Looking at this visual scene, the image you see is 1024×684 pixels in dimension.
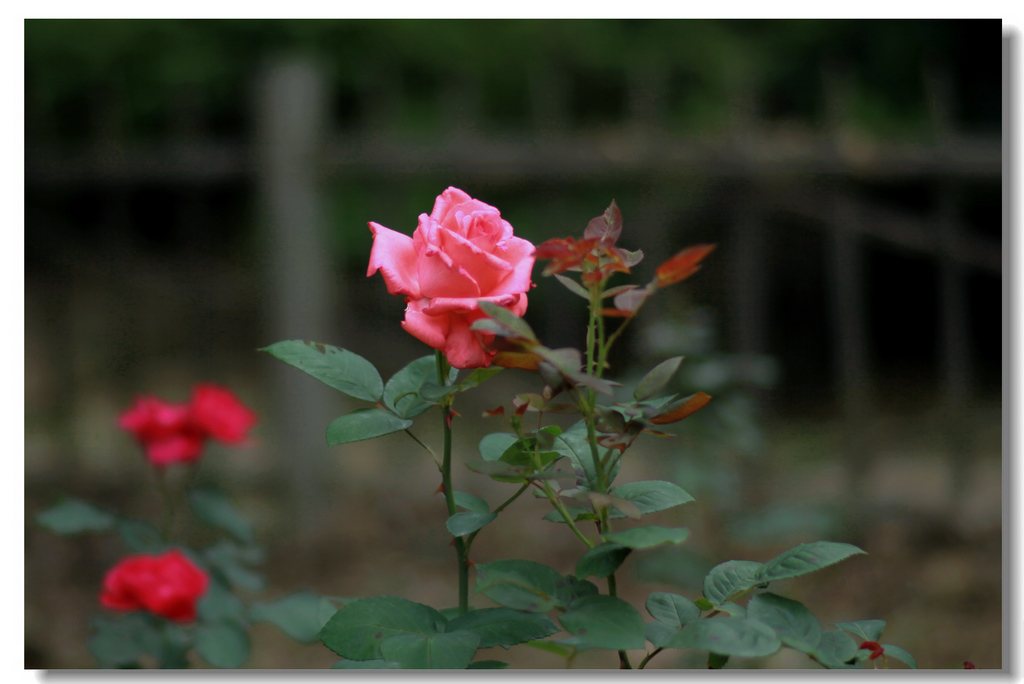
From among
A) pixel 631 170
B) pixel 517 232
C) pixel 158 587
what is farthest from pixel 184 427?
pixel 517 232

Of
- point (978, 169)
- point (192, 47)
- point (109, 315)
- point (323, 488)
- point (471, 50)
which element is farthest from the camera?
point (471, 50)

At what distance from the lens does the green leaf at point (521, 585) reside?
1.90 feet

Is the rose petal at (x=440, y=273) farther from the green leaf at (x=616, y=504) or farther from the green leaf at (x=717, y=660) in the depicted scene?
the green leaf at (x=717, y=660)

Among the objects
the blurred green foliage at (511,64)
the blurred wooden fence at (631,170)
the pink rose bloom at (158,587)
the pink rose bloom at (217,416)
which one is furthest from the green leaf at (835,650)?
the blurred green foliage at (511,64)

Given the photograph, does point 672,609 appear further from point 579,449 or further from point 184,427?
point 184,427

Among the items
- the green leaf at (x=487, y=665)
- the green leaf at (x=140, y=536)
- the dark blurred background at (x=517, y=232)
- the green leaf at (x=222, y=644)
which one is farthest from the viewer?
the dark blurred background at (x=517, y=232)

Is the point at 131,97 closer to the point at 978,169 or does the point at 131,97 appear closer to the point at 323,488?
Result: the point at 323,488

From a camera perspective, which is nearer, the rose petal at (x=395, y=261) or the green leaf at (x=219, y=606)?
the rose petal at (x=395, y=261)

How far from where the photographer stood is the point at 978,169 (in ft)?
7.70

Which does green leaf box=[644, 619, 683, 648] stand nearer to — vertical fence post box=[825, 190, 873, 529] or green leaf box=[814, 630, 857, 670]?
green leaf box=[814, 630, 857, 670]

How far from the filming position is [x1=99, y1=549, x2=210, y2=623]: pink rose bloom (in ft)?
3.75

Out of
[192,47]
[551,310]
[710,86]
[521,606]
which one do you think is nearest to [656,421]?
[521,606]

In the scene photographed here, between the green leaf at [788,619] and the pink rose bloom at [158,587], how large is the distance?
2.86 ft

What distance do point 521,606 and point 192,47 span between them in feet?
10.6
